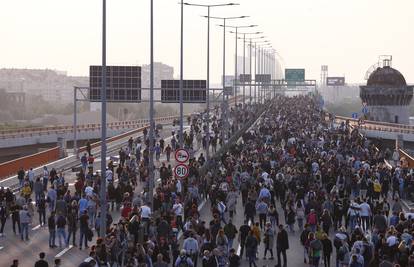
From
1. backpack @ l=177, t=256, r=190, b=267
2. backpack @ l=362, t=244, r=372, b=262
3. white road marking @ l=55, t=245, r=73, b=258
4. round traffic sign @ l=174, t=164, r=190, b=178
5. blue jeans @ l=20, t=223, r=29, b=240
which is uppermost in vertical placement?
round traffic sign @ l=174, t=164, r=190, b=178

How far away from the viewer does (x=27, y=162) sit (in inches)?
1754

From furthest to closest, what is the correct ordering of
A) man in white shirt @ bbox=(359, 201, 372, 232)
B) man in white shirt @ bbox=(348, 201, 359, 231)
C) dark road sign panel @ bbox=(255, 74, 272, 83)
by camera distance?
1. dark road sign panel @ bbox=(255, 74, 272, 83)
2. man in white shirt @ bbox=(359, 201, 372, 232)
3. man in white shirt @ bbox=(348, 201, 359, 231)

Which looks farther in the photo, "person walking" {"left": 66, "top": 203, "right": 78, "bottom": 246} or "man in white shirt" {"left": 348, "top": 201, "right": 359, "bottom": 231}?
"man in white shirt" {"left": 348, "top": 201, "right": 359, "bottom": 231}

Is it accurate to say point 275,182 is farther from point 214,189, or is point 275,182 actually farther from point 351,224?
point 351,224

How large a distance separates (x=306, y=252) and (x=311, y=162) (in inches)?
524

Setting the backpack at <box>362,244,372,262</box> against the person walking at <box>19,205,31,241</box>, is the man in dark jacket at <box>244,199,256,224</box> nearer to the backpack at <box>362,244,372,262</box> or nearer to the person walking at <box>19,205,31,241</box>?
the person walking at <box>19,205,31,241</box>

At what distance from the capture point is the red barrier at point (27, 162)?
40.7 metres

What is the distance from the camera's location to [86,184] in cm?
2927

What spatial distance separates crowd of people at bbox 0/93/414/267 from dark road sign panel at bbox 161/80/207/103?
2163 centimetres

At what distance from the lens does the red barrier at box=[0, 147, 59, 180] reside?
40.7m

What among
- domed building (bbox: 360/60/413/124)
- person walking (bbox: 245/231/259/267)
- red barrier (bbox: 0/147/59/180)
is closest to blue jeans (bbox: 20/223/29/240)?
person walking (bbox: 245/231/259/267)

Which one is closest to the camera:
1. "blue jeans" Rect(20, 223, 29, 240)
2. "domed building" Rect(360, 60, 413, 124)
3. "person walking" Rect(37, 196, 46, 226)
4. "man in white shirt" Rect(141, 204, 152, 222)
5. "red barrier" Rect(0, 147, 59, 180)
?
"man in white shirt" Rect(141, 204, 152, 222)

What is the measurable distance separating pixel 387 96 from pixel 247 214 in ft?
300

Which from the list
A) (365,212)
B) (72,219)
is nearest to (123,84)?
(72,219)
